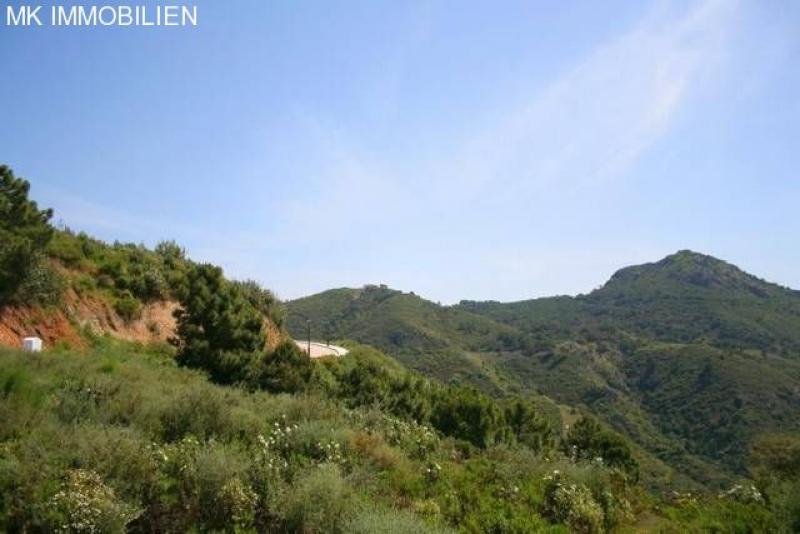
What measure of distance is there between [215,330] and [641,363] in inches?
5832

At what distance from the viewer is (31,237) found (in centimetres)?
2134

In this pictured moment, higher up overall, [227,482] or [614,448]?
[227,482]

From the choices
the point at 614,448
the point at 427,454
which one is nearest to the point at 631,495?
the point at 427,454

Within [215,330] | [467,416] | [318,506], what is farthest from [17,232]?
[467,416]

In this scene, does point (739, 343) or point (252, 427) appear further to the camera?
point (739, 343)

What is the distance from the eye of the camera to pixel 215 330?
880 inches

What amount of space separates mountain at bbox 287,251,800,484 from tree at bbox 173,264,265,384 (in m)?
84.7

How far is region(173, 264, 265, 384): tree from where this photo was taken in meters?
21.6

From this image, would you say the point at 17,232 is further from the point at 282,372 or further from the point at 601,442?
the point at 601,442

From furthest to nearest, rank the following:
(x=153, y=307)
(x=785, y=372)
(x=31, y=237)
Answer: (x=785, y=372) < (x=153, y=307) < (x=31, y=237)

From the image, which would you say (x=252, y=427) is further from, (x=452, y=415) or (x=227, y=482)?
(x=452, y=415)

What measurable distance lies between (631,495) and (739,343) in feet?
599

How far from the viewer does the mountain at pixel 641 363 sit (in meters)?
103

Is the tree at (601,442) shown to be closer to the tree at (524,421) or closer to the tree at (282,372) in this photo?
the tree at (524,421)
